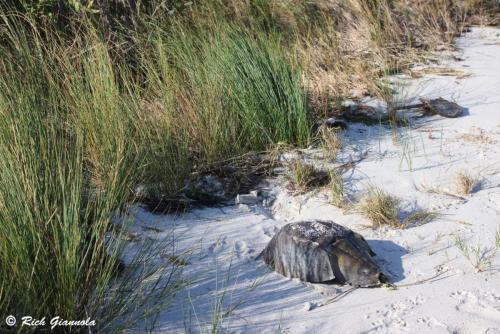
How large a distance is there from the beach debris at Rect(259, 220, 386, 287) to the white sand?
0.06 meters

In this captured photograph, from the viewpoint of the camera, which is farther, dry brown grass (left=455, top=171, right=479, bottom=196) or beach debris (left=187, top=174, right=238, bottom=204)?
beach debris (left=187, top=174, right=238, bottom=204)

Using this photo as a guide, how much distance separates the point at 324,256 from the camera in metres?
2.89

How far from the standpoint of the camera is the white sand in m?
2.62

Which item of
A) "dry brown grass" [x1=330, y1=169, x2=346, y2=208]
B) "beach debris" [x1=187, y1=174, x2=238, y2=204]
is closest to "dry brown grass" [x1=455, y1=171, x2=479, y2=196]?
"dry brown grass" [x1=330, y1=169, x2=346, y2=208]

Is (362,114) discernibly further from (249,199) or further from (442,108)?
(249,199)

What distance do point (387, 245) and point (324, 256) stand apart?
0.49 meters

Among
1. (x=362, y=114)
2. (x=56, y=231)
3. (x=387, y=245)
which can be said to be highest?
(x=56, y=231)

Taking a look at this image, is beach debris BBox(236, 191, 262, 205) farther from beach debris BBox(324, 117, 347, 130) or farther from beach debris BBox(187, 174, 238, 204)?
beach debris BBox(324, 117, 347, 130)

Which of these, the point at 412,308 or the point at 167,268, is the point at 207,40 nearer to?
the point at 167,268

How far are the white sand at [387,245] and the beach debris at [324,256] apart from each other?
2.3 inches

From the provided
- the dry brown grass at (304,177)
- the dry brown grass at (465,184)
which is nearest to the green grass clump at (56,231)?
the dry brown grass at (304,177)

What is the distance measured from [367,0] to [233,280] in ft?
13.9

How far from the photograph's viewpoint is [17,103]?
3.29 m

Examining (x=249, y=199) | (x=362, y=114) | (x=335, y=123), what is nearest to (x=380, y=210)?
(x=249, y=199)
